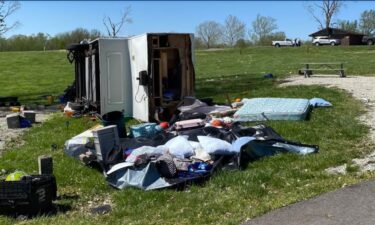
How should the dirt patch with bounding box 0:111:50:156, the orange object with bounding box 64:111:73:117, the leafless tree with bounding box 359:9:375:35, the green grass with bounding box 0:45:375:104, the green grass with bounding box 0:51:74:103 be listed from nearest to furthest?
1. the dirt patch with bounding box 0:111:50:156
2. the orange object with bounding box 64:111:73:117
3. the green grass with bounding box 0:51:74:103
4. the green grass with bounding box 0:45:375:104
5. the leafless tree with bounding box 359:9:375:35

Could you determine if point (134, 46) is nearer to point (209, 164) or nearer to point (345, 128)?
point (345, 128)

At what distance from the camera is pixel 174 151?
320 inches

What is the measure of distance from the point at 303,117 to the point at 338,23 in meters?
93.8

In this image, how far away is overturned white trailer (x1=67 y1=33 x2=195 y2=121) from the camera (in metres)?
13.3

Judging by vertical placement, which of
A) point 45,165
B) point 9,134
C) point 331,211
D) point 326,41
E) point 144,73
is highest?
point 326,41

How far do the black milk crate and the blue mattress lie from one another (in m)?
6.36

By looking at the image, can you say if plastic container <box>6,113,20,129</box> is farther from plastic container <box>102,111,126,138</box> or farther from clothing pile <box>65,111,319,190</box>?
clothing pile <box>65,111,319,190</box>

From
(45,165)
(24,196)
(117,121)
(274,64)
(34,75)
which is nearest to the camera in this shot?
(24,196)

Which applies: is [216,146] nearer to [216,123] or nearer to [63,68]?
[216,123]

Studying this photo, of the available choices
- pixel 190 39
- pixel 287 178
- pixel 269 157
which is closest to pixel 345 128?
pixel 269 157

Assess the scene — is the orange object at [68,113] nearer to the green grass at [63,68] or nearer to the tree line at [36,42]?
the green grass at [63,68]

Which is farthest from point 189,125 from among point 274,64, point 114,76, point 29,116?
point 274,64

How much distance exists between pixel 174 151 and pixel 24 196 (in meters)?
2.59

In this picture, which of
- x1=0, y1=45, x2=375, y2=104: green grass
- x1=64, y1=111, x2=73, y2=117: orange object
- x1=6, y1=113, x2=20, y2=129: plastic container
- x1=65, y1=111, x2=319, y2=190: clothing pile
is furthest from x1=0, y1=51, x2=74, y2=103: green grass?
x1=65, y1=111, x2=319, y2=190: clothing pile
